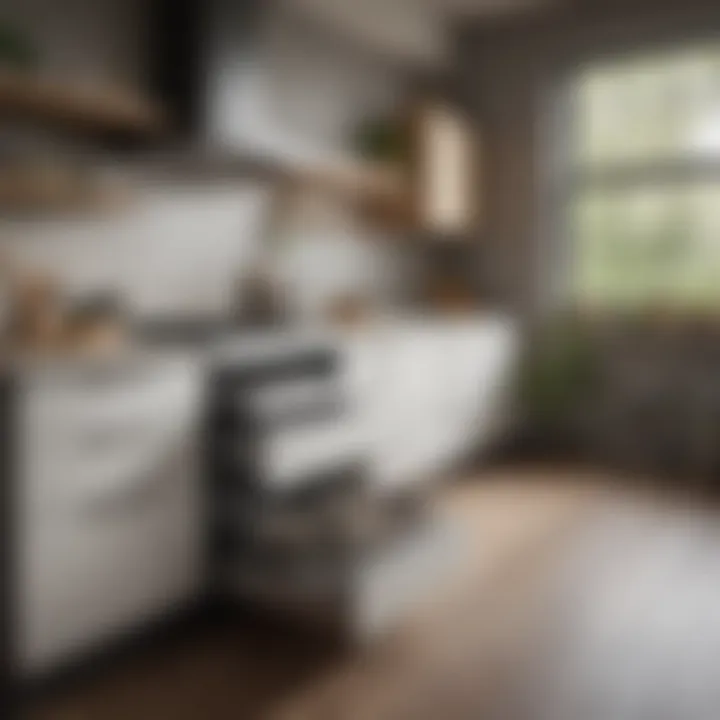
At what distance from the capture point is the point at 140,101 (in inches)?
103

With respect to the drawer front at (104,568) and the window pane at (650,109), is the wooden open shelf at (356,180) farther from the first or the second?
the drawer front at (104,568)

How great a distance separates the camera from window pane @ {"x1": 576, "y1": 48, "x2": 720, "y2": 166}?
14.7 ft

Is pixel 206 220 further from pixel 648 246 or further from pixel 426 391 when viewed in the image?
pixel 648 246

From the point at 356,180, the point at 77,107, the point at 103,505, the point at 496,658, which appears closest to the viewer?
the point at 103,505

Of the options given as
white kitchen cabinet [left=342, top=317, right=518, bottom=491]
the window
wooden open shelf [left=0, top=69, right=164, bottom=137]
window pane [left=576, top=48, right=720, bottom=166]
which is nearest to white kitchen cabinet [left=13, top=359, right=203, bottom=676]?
white kitchen cabinet [left=342, top=317, right=518, bottom=491]

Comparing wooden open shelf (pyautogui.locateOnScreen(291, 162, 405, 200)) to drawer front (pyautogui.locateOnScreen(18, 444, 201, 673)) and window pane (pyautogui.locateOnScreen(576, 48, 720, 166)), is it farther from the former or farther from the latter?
drawer front (pyautogui.locateOnScreen(18, 444, 201, 673))

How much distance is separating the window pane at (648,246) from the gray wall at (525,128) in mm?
152

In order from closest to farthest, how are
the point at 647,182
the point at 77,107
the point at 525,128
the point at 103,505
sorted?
the point at 103,505
the point at 77,107
the point at 647,182
the point at 525,128

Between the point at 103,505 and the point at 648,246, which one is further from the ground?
the point at 648,246

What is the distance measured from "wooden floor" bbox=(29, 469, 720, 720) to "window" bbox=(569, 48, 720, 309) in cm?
201

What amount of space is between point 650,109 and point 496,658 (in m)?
3.56

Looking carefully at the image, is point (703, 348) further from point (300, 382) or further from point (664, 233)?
point (300, 382)

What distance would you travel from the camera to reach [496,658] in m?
2.08

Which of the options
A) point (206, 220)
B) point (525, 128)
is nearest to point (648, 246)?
point (525, 128)
